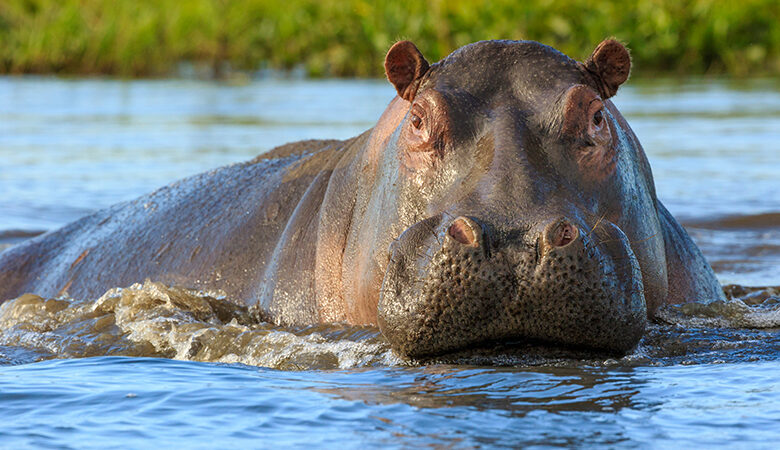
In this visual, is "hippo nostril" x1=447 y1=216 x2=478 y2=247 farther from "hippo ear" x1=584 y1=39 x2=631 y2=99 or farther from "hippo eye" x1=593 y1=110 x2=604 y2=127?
"hippo ear" x1=584 y1=39 x2=631 y2=99

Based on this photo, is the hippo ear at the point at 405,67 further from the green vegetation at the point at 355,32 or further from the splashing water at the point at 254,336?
the green vegetation at the point at 355,32

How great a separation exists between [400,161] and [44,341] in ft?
6.04

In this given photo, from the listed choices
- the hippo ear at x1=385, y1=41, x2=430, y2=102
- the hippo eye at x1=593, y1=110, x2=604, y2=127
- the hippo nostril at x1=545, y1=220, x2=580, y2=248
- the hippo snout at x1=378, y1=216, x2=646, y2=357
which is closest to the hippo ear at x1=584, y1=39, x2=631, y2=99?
the hippo eye at x1=593, y1=110, x2=604, y2=127

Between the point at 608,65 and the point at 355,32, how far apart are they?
25.0 m

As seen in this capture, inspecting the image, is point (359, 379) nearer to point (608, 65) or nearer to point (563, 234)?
point (563, 234)

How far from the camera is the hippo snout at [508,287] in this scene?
11.9 ft

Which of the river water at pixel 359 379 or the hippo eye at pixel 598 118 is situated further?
the hippo eye at pixel 598 118

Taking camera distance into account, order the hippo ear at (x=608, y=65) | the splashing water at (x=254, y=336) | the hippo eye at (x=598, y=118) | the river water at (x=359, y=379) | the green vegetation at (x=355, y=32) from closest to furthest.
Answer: the river water at (x=359, y=379) → the splashing water at (x=254, y=336) → the hippo eye at (x=598, y=118) → the hippo ear at (x=608, y=65) → the green vegetation at (x=355, y=32)

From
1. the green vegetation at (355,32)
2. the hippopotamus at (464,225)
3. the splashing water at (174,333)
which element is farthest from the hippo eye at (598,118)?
the green vegetation at (355,32)

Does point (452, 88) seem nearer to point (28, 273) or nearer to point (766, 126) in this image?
point (28, 273)

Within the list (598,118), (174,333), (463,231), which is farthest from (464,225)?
(174,333)

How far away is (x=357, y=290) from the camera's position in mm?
4531

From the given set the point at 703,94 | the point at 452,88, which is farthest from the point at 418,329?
the point at 703,94

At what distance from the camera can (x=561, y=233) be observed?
3.65 m
